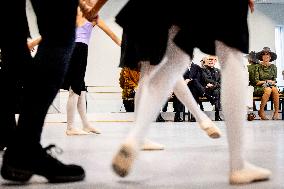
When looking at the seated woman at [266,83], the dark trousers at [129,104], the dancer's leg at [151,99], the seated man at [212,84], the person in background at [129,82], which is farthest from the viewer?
the seated woman at [266,83]

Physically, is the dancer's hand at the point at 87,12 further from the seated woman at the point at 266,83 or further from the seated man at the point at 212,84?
the seated woman at the point at 266,83

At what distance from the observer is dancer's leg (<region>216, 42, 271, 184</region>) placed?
1.33 meters

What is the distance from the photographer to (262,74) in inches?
315

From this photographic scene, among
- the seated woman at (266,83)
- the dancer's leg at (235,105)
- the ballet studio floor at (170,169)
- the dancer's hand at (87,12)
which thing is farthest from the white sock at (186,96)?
the seated woman at (266,83)

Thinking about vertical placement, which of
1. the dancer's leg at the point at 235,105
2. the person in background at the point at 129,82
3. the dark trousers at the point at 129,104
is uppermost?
the person in background at the point at 129,82

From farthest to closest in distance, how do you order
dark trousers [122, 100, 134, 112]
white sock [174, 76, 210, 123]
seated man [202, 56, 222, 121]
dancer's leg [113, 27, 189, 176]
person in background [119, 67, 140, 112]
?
dark trousers [122, 100, 134, 112] → seated man [202, 56, 222, 121] → person in background [119, 67, 140, 112] → white sock [174, 76, 210, 123] → dancer's leg [113, 27, 189, 176]

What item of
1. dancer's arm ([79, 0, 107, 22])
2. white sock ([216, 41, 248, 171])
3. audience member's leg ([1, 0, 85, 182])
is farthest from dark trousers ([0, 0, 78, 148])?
white sock ([216, 41, 248, 171])

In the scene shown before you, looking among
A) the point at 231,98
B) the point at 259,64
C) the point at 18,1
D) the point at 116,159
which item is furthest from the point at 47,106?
the point at 259,64

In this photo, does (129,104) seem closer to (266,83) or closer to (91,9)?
(266,83)

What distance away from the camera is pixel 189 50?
1443 millimetres

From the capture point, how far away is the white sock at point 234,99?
4.39 ft

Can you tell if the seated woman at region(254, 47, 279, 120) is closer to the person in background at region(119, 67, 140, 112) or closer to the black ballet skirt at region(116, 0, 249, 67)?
the person in background at region(119, 67, 140, 112)

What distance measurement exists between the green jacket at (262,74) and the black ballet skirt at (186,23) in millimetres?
6813

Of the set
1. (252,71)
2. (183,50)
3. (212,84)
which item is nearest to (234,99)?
(183,50)
